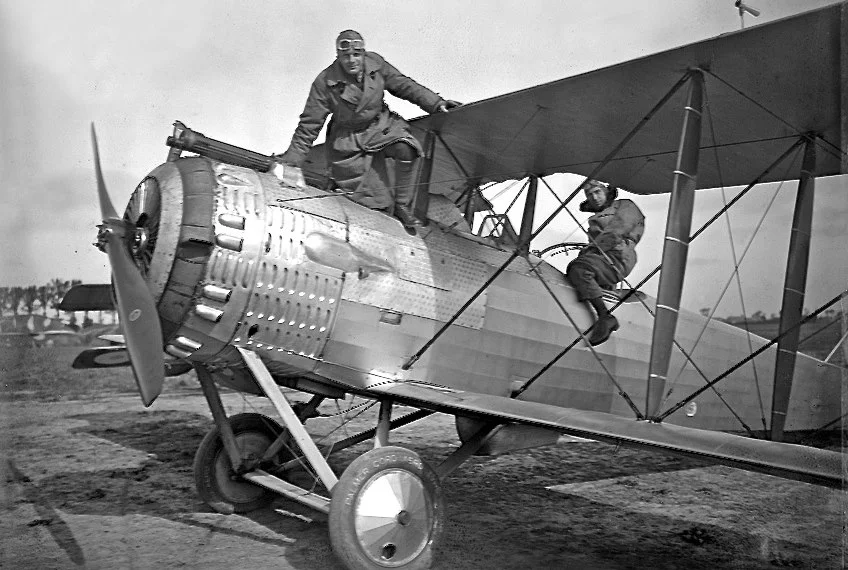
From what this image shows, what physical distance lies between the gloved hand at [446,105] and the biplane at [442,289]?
118 mm

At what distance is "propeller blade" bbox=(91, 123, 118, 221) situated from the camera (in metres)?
3.38

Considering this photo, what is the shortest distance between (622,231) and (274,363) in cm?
289

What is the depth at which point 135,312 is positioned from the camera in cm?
347

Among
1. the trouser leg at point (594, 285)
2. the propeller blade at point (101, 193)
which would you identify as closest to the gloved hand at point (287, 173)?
the propeller blade at point (101, 193)

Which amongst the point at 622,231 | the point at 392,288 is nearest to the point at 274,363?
the point at 392,288

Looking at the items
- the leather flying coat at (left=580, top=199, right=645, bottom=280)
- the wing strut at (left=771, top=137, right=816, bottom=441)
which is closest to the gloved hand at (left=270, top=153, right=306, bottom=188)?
the leather flying coat at (left=580, top=199, right=645, bottom=280)

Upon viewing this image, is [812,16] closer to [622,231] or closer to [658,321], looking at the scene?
[658,321]

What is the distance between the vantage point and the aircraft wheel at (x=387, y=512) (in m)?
3.49

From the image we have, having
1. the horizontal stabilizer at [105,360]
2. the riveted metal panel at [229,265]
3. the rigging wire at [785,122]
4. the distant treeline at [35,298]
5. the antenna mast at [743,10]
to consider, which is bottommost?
the horizontal stabilizer at [105,360]

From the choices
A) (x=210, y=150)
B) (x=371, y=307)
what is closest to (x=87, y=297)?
(x=210, y=150)

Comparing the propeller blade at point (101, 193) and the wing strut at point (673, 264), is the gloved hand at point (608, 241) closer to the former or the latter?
the wing strut at point (673, 264)

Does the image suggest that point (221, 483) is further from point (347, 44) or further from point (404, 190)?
point (347, 44)

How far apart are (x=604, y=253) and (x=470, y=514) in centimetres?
211

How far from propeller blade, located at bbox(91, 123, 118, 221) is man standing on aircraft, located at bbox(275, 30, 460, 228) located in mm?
1220
